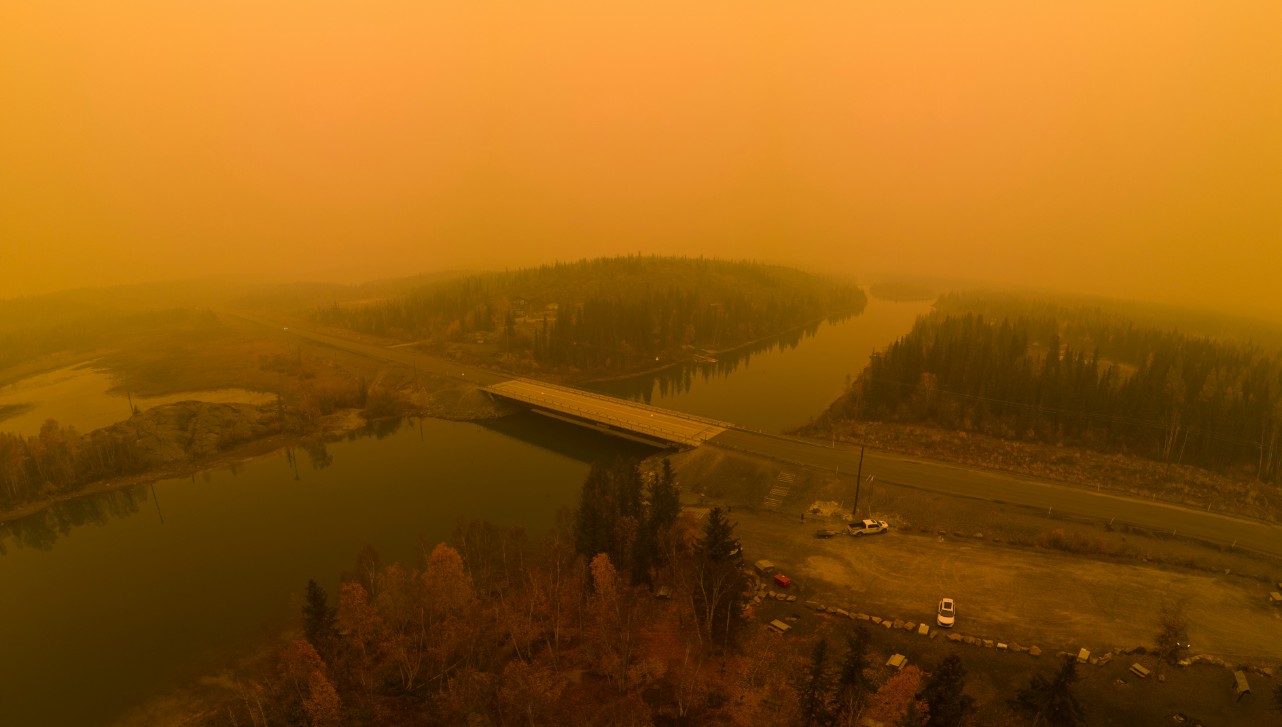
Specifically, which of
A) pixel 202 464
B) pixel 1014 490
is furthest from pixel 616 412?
pixel 202 464

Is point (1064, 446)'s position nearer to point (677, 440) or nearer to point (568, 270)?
point (677, 440)

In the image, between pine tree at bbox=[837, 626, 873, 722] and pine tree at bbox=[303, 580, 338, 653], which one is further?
pine tree at bbox=[303, 580, 338, 653]

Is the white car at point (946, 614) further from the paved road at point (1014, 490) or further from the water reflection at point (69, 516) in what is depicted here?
the water reflection at point (69, 516)

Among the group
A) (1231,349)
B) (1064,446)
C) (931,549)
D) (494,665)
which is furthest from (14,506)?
(1231,349)

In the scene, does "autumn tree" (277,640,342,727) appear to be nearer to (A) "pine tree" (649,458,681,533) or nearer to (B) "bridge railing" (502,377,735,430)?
(A) "pine tree" (649,458,681,533)

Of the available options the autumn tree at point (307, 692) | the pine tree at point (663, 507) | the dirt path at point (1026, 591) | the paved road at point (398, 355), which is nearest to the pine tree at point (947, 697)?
the dirt path at point (1026, 591)

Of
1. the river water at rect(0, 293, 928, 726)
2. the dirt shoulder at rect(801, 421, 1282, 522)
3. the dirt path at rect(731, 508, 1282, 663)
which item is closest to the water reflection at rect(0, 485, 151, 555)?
the river water at rect(0, 293, 928, 726)
